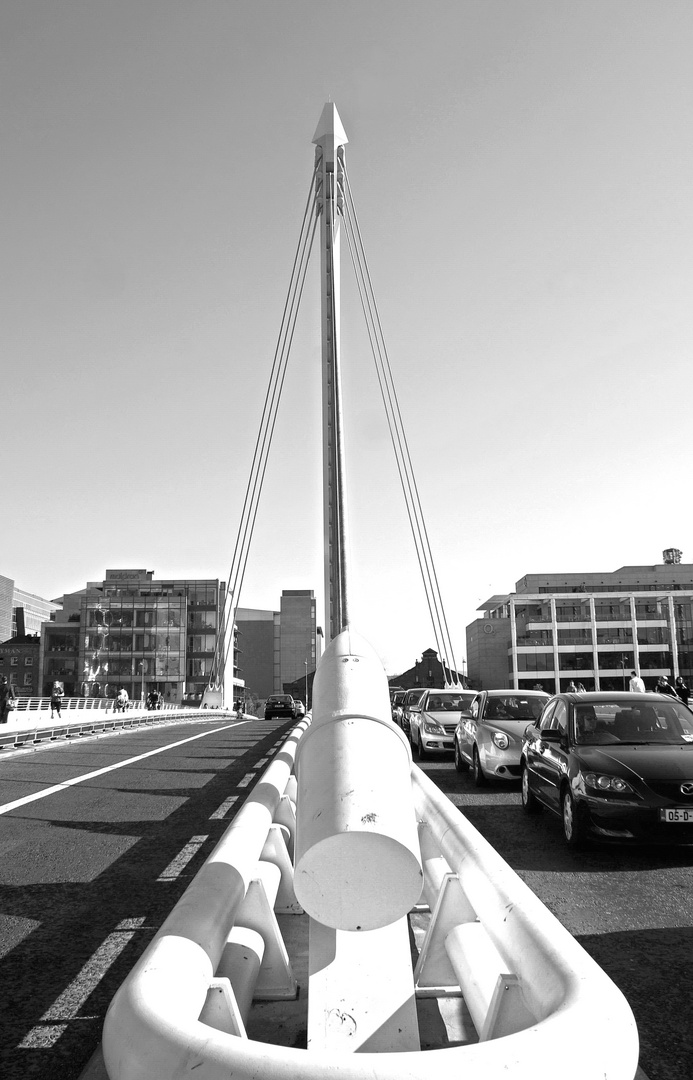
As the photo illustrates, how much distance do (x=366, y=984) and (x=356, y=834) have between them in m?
1.01

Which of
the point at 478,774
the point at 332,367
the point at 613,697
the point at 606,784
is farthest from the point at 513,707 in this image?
the point at 332,367

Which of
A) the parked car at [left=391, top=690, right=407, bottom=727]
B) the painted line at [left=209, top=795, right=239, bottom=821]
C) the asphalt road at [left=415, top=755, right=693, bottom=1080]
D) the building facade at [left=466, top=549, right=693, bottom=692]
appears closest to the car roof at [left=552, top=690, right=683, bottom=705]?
the asphalt road at [left=415, top=755, right=693, bottom=1080]

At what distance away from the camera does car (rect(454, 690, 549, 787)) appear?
1278 centimetres

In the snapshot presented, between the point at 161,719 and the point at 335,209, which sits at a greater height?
the point at 335,209

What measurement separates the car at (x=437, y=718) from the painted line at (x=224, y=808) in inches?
255

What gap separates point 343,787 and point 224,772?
1231 centimetres

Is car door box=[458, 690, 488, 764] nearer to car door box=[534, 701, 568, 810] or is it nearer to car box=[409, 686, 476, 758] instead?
car box=[409, 686, 476, 758]

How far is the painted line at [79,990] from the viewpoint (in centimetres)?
375

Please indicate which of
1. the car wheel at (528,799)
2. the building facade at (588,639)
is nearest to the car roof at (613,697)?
the car wheel at (528,799)

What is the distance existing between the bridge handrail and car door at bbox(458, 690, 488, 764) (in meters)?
11.2

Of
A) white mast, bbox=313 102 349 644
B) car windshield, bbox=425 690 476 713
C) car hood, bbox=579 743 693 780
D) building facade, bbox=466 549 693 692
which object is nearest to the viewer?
car hood, bbox=579 743 693 780

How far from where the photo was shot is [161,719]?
163 ft

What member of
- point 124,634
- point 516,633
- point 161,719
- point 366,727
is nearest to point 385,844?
point 366,727

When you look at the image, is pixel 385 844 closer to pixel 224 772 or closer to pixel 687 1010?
pixel 687 1010
